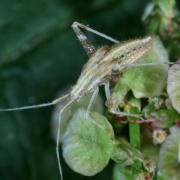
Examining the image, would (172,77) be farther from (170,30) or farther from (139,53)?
(170,30)

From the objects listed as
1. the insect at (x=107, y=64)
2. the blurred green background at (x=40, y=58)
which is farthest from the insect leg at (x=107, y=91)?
the blurred green background at (x=40, y=58)

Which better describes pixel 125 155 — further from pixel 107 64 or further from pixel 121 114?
pixel 107 64

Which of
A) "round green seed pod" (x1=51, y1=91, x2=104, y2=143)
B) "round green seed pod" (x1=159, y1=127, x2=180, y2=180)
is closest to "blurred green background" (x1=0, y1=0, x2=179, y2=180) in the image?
"round green seed pod" (x1=51, y1=91, x2=104, y2=143)

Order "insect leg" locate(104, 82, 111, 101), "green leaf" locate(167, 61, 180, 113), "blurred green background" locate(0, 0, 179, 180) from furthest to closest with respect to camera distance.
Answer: "blurred green background" locate(0, 0, 179, 180) → "insect leg" locate(104, 82, 111, 101) → "green leaf" locate(167, 61, 180, 113)

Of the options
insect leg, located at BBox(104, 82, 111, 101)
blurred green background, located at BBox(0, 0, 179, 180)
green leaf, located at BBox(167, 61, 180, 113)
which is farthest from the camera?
blurred green background, located at BBox(0, 0, 179, 180)

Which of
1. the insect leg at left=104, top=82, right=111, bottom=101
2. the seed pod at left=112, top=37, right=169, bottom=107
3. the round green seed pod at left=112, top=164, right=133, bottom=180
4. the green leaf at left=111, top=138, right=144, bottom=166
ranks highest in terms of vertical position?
the seed pod at left=112, top=37, right=169, bottom=107

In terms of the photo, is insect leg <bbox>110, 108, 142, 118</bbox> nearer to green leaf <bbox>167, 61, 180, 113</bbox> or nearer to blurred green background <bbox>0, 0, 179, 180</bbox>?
green leaf <bbox>167, 61, 180, 113</bbox>
